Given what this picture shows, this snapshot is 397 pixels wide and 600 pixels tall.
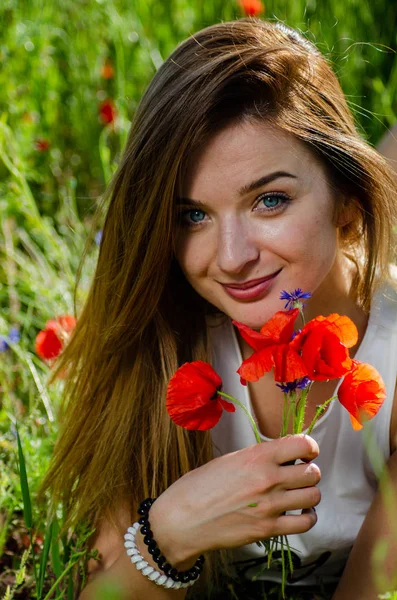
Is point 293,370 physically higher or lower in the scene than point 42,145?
lower

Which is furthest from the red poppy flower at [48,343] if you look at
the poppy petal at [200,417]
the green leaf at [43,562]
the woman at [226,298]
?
the poppy petal at [200,417]

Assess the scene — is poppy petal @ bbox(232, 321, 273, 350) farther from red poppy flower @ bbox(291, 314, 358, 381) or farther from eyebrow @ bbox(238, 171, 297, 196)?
eyebrow @ bbox(238, 171, 297, 196)

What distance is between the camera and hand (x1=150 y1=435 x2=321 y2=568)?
45.2 inches

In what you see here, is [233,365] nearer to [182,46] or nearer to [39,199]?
[182,46]

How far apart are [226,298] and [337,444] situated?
1.44 ft

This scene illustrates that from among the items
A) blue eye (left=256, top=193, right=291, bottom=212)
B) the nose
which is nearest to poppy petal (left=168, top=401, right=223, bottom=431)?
the nose

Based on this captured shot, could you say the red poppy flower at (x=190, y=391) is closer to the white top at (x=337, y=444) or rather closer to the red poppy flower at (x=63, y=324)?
the white top at (x=337, y=444)

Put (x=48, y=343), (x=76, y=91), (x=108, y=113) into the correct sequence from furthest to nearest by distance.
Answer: (x=76, y=91) < (x=108, y=113) < (x=48, y=343)

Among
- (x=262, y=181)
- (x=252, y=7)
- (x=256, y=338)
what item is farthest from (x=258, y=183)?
(x=252, y=7)

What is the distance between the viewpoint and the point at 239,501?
1.22 metres

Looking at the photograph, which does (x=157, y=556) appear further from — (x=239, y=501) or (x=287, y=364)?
(x=287, y=364)

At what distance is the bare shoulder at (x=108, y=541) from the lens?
5.11ft

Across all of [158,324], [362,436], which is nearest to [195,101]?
[158,324]

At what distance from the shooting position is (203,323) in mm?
1669
